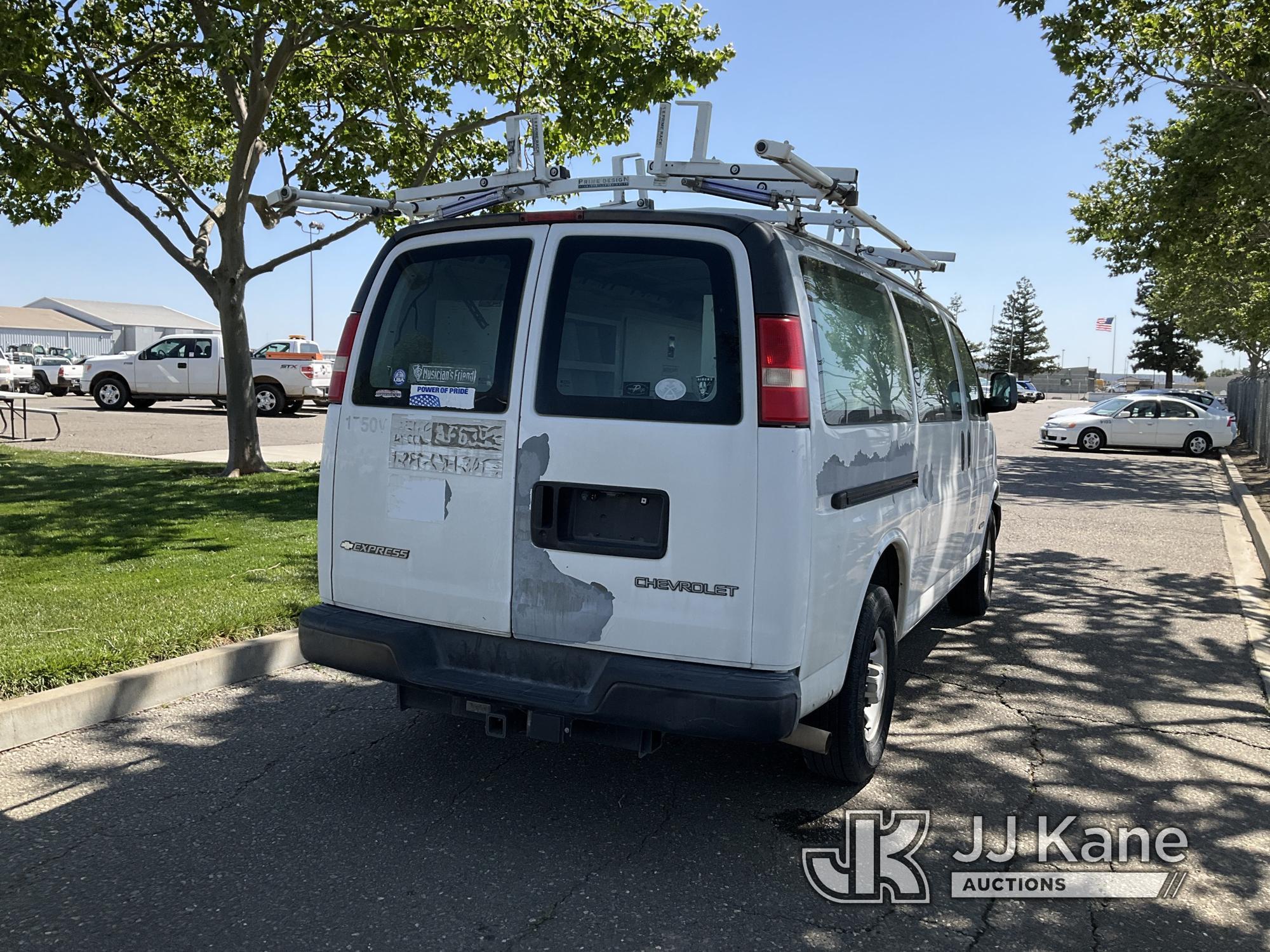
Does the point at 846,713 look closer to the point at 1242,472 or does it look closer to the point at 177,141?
the point at 177,141

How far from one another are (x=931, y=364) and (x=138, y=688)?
4.30 meters

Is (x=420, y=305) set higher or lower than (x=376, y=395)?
higher

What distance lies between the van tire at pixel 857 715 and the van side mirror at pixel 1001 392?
3021 mm

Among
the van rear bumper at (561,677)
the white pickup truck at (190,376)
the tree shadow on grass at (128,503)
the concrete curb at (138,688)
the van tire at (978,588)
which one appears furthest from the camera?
the white pickup truck at (190,376)

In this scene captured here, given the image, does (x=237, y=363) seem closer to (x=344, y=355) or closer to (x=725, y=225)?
(x=344, y=355)

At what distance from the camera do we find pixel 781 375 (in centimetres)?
341

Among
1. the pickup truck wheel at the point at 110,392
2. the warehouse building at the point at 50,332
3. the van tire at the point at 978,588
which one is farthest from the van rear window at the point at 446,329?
the warehouse building at the point at 50,332

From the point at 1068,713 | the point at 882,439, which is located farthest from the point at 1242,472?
the point at 882,439

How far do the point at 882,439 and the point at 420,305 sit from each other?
1916 millimetres

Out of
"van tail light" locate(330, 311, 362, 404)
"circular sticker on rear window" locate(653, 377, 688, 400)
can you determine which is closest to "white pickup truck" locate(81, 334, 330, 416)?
"van tail light" locate(330, 311, 362, 404)

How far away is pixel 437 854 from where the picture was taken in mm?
3607

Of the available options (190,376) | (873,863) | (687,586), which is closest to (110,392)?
(190,376)

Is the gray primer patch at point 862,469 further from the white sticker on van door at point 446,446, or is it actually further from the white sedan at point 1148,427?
the white sedan at point 1148,427

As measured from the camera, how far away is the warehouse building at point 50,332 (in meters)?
80.4
